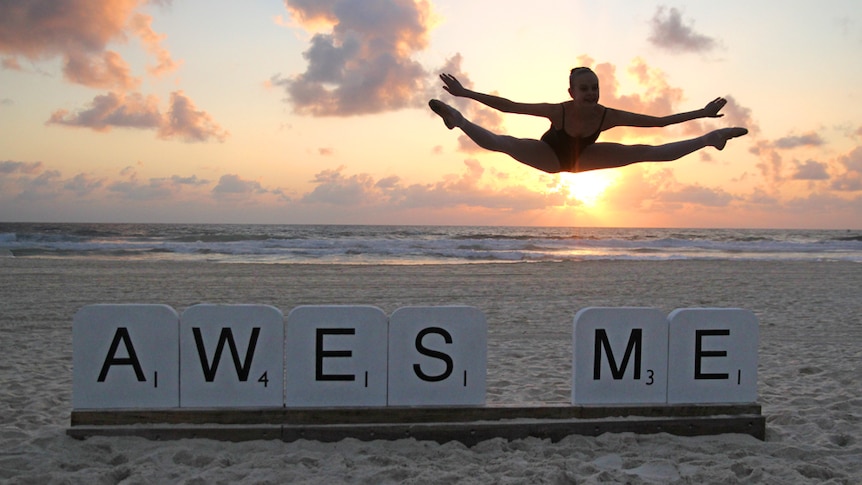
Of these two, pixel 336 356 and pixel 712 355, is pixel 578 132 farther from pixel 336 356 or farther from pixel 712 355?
pixel 712 355

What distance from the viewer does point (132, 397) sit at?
4734 millimetres

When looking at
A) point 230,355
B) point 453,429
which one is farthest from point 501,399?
point 230,355

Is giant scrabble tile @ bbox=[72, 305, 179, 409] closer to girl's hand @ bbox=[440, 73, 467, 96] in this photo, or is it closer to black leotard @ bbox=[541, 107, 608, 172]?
girl's hand @ bbox=[440, 73, 467, 96]

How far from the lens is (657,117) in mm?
3381

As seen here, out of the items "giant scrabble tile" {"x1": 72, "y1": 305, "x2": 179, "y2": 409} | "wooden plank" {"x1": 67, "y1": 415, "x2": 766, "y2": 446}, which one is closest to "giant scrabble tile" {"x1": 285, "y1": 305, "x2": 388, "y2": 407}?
"wooden plank" {"x1": 67, "y1": 415, "x2": 766, "y2": 446}

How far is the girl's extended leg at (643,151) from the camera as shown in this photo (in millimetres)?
3430

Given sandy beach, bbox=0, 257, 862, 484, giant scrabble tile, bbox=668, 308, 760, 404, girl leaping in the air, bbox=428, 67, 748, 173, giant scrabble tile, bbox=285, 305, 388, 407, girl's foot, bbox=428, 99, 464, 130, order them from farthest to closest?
1. giant scrabble tile, bbox=668, 308, 760, 404
2. giant scrabble tile, bbox=285, 305, 388, 407
3. sandy beach, bbox=0, 257, 862, 484
4. girl leaping in the air, bbox=428, 67, 748, 173
5. girl's foot, bbox=428, 99, 464, 130

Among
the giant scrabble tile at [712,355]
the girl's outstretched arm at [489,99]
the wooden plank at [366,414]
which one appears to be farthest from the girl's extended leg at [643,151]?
the wooden plank at [366,414]

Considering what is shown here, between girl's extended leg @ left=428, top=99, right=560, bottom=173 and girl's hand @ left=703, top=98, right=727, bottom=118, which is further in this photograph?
girl's hand @ left=703, top=98, right=727, bottom=118

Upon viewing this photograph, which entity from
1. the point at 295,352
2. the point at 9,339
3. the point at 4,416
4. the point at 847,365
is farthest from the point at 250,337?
the point at 847,365

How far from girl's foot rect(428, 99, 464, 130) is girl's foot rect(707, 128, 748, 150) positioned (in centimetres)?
141

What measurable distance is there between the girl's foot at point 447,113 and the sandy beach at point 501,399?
90.3 inches

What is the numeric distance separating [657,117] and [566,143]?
19.6 inches

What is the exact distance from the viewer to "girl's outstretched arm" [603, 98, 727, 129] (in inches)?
131
